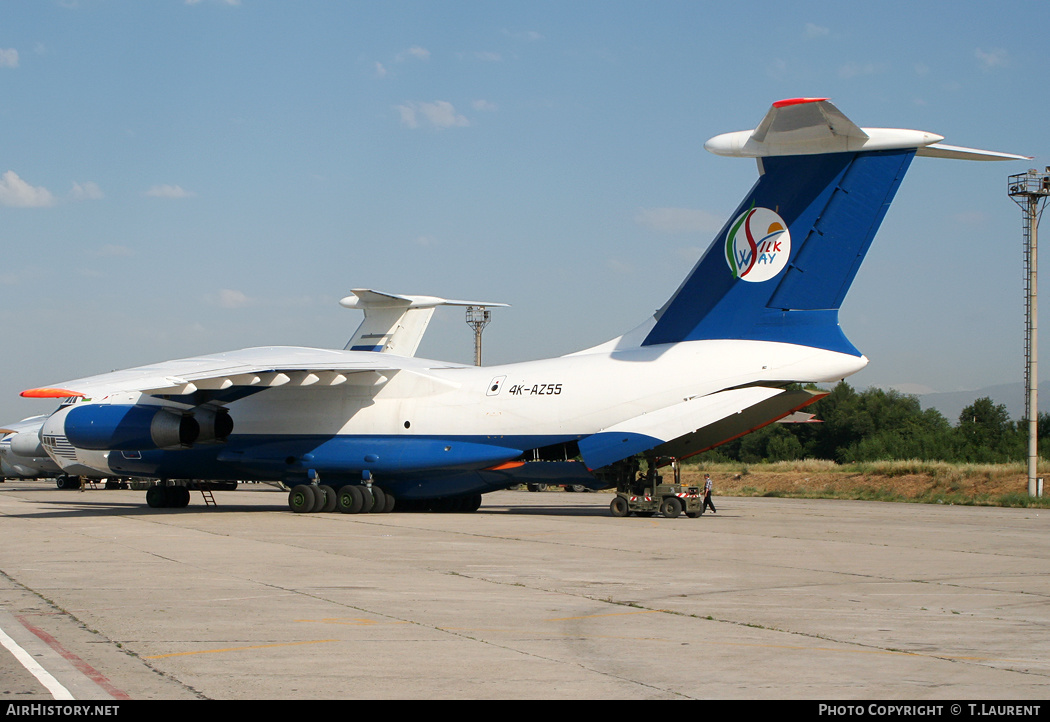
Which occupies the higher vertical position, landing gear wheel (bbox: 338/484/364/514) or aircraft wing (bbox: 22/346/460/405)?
aircraft wing (bbox: 22/346/460/405)

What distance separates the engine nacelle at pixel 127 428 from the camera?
2064cm

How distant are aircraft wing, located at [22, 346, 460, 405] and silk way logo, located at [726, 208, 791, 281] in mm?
6789

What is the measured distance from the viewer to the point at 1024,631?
7500mm

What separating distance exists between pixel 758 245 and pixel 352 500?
9123 millimetres

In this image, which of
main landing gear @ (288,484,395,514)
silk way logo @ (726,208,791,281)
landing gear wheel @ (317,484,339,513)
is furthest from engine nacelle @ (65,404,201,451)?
silk way logo @ (726,208,791,281)

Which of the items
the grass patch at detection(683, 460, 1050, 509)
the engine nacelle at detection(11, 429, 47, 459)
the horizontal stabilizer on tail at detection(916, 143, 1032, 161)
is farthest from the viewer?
the engine nacelle at detection(11, 429, 47, 459)

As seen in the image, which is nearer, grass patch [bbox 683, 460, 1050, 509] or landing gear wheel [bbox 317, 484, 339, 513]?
landing gear wheel [bbox 317, 484, 339, 513]

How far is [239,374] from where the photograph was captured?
18547 mm

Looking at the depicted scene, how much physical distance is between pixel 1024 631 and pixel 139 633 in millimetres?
6055

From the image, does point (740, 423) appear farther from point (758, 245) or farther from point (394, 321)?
point (394, 321)

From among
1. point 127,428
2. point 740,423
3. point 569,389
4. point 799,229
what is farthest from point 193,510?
point 799,229

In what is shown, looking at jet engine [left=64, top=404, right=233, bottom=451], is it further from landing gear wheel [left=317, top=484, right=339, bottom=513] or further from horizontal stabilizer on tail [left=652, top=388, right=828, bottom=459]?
horizontal stabilizer on tail [left=652, top=388, right=828, bottom=459]

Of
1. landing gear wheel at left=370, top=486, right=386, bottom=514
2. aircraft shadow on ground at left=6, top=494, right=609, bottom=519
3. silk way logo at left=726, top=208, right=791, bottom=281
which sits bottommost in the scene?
aircraft shadow on ground at left=6, top=494, right=609, bottom=519

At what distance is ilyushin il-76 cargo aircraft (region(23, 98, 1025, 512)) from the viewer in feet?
56.2
